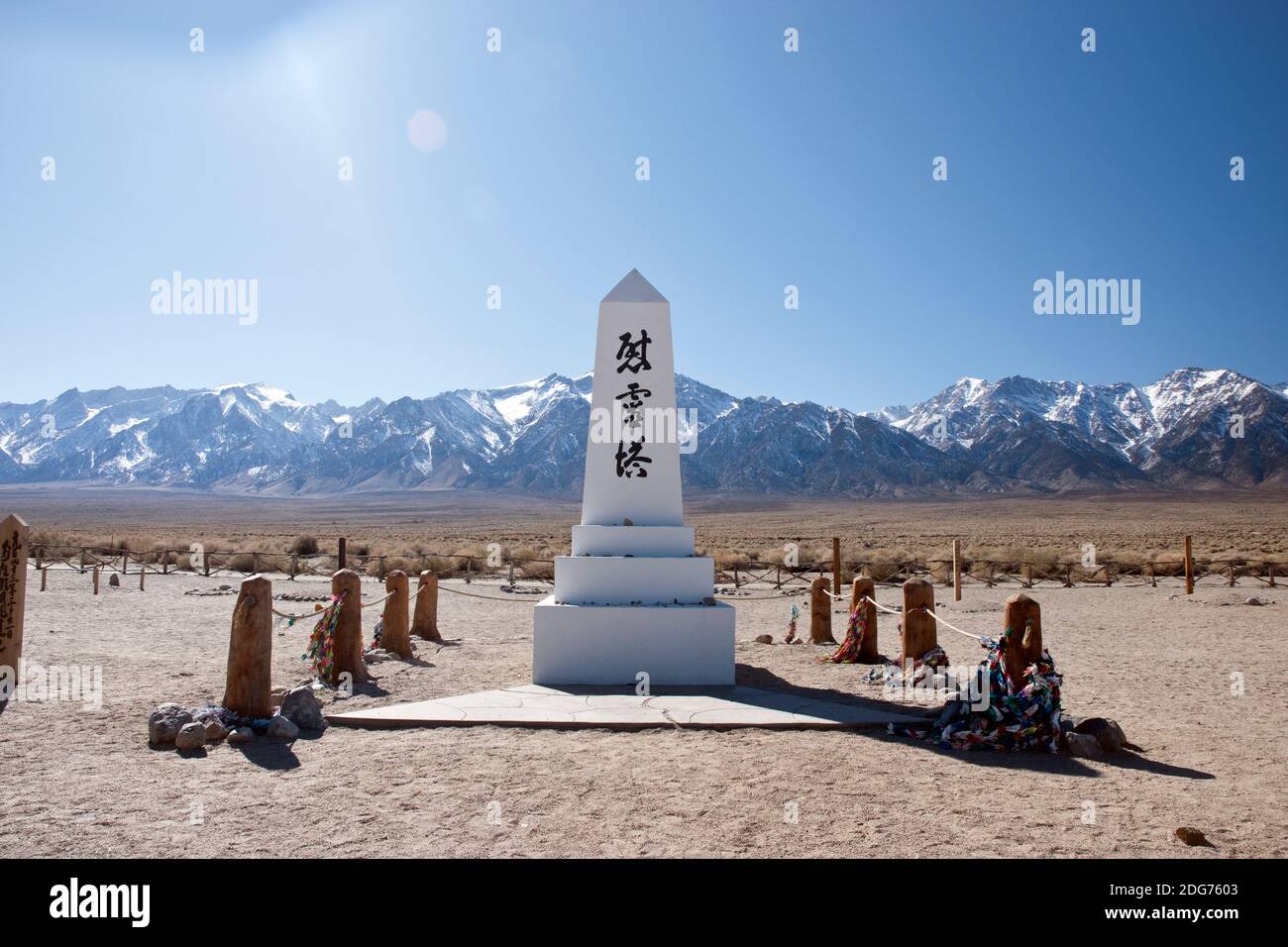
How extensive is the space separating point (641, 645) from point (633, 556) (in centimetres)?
97

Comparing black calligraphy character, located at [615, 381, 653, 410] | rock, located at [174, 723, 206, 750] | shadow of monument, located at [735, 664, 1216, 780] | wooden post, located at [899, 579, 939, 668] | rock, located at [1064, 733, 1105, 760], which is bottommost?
shadow of monument, located at [735, 664, 1216, 780]

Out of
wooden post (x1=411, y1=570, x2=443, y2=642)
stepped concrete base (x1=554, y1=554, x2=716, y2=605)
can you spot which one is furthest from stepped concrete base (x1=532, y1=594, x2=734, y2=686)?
wooden post (x1=411, y1=570, x2=443, y2=642)

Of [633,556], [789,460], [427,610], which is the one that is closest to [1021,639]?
[633,556]

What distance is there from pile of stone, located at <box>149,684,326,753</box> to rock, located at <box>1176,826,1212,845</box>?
5706 millimetres

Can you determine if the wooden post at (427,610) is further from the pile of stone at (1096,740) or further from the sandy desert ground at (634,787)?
the pile of stone at (1096,740)

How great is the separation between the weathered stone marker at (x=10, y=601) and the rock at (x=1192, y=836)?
8545 mm

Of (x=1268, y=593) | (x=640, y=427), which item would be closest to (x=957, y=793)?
(x=640, y=427)

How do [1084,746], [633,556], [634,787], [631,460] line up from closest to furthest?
[634,787], [1084,746], [633,556], [631,460]

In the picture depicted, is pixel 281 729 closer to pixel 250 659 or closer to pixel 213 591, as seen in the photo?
pixel 250 659

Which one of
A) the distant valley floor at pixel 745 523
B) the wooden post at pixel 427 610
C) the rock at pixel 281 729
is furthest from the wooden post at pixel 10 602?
the distant valley floor at pixel 745 523

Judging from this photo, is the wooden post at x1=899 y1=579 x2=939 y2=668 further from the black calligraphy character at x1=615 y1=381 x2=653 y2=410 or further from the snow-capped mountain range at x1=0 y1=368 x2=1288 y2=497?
the snow-capped mountain range at x1=0 y1=368 x2=1288 y2=497

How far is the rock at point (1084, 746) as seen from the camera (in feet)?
19.3

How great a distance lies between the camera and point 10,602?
23.5ft

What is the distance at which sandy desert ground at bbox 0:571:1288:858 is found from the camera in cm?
416
